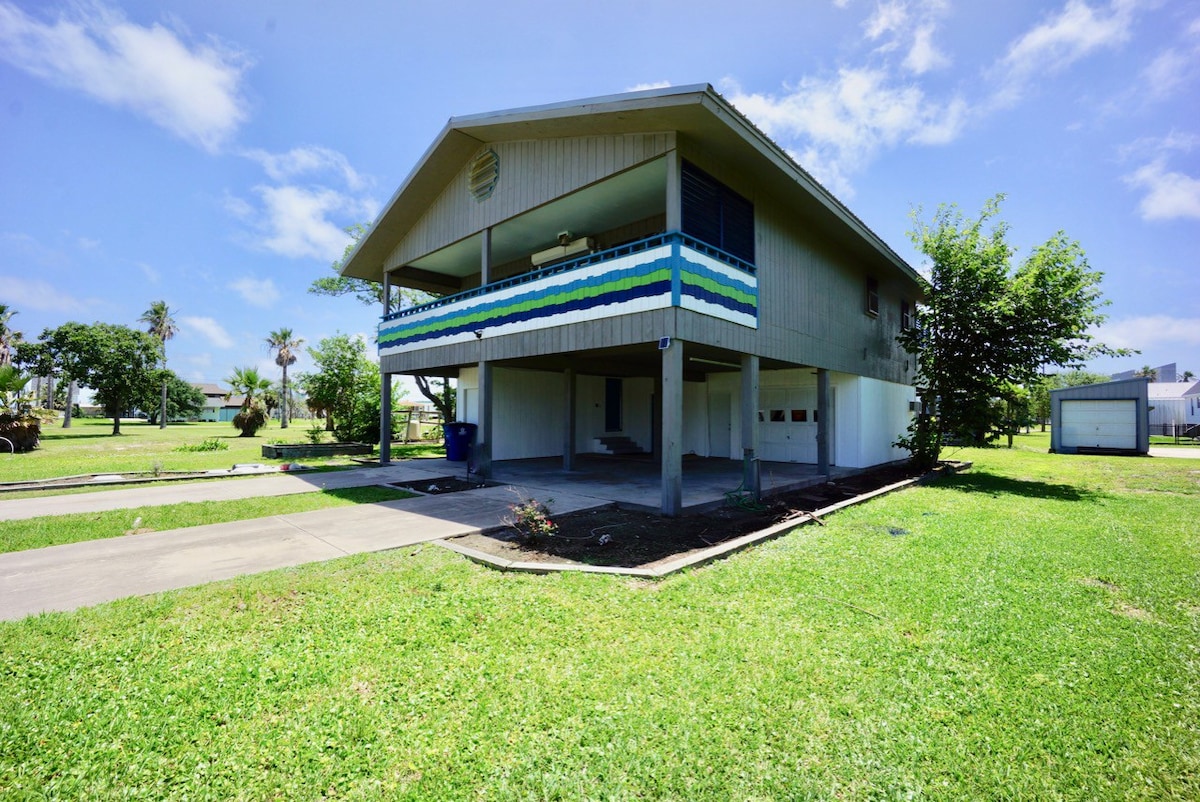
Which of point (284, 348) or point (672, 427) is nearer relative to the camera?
point (672, 427)

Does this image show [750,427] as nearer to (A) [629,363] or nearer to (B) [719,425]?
(A) [629,363]

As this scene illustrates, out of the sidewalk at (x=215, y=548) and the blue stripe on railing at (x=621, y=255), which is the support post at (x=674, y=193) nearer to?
the blue stripe on railing at (x=621, y=255)

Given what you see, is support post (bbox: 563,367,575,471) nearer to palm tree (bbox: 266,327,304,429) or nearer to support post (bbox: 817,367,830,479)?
support post (bbox: 817,367,830,479)

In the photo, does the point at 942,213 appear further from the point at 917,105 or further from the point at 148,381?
the point at 148,381

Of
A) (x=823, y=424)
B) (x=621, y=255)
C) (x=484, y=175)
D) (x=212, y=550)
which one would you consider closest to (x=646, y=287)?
(x=621, y=255)

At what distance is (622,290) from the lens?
25.4 feet

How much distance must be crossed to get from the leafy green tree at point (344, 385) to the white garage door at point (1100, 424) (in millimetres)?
29923

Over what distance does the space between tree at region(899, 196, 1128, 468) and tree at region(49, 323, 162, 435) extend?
139 ft

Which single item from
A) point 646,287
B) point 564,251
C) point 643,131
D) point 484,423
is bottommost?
point 484,423

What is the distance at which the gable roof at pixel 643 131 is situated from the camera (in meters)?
7.06

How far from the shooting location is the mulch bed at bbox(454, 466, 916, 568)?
545 centimetres

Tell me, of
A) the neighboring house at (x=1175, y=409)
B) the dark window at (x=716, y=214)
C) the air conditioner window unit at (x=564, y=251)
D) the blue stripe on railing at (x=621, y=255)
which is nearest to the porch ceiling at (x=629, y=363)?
the blue stripe on railing at (x=621, y=255)

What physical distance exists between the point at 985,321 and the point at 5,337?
68.4 m

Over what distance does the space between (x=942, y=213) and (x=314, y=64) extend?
54.0 ft
